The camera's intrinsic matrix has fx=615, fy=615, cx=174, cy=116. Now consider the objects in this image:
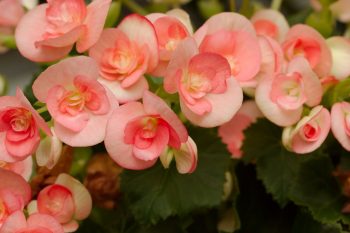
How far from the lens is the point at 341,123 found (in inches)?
22.3

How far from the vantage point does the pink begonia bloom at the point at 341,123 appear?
564 millimetres

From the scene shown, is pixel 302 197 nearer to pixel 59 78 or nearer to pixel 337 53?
pixel 337 53

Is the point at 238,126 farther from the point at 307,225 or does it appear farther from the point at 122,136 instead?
the point at 122,136

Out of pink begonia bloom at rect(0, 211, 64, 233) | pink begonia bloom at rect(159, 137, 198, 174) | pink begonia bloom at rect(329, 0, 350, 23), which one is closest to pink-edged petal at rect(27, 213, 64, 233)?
pink begonia bloom at rect(0, 211, 64, 233)

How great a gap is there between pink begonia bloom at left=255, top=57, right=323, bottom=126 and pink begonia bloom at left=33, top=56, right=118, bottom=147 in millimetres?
151

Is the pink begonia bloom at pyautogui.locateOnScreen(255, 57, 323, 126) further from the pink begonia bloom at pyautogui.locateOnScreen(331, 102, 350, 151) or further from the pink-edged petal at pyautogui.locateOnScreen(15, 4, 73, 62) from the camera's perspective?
the pink-edged petal at pyautogui.locateOnScreen(15, 4, 73, 62)

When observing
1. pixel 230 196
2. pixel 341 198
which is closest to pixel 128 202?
pixel 230 196

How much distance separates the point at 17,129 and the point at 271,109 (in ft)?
0.77

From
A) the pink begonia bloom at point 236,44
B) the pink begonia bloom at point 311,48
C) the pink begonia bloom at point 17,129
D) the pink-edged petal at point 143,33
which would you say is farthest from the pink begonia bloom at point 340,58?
the pink begonia bloom at point 17,129

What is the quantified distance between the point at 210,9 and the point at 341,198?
0.94 feet

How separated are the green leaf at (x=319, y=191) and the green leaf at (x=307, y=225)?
0.02 metres

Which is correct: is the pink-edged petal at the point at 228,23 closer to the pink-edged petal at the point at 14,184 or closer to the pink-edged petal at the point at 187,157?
the pink-edged petal at the point at 187,157

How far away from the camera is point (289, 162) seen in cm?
66

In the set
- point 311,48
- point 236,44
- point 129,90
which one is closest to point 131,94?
point 129,90
